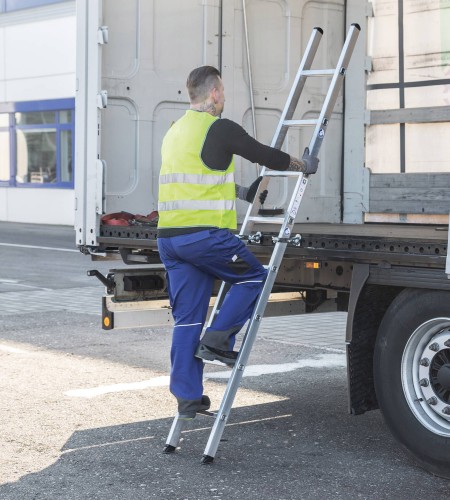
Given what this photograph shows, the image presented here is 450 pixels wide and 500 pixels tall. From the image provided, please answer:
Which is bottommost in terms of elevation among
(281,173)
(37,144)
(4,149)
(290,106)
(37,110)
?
(281,173)

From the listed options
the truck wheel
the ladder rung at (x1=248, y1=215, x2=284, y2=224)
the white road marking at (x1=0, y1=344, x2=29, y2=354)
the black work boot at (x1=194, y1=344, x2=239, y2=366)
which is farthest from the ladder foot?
the white road marking at (x1=0, y1=344, x2=29, y2=354)

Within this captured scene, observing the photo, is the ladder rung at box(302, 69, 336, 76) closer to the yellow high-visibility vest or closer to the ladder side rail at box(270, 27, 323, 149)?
the ladder side rail at box(270, 27, 323, 149)

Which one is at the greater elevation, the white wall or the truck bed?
the truck bed

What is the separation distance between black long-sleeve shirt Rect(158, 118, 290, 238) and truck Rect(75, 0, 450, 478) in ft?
1.60

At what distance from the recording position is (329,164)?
28.5 feet

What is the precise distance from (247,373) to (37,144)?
75.1 feet

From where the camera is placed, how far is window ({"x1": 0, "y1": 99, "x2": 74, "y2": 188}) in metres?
29.3

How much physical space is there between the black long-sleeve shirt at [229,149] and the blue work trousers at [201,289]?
0.12 metres

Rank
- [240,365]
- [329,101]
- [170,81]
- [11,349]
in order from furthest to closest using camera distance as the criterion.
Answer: [11,349], [170,81], [329,101], [240,365]

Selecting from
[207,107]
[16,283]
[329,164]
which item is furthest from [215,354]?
[16,283]

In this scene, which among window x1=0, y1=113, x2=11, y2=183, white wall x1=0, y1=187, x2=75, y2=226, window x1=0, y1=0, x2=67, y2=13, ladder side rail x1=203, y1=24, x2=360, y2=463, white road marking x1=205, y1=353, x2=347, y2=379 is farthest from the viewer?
window x1=0, y1=113, x2=11, y2=183

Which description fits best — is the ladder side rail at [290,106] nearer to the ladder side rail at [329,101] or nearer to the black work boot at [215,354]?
the ladder side rail at [329,101]

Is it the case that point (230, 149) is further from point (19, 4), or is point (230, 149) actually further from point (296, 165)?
point (19, 4)

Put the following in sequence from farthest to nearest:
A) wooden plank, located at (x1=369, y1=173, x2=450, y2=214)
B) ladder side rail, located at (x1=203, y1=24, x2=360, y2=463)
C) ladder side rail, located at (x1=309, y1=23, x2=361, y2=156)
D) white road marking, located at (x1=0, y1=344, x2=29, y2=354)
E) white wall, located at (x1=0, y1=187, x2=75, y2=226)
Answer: white wall, located at (x1=0, y1=187, x2=75, y2=226), white road marking, located at (x1=0, y1=344, x2=29, y2=354), wooden plank, located at (x1=369, y1=173, x2=450, y2=214), ladder side rail, located at (x1=309, y1=23, x2=361, y2=156), ladder side rail, located at (x1=203, y1=24, x2=360, y2=463)
